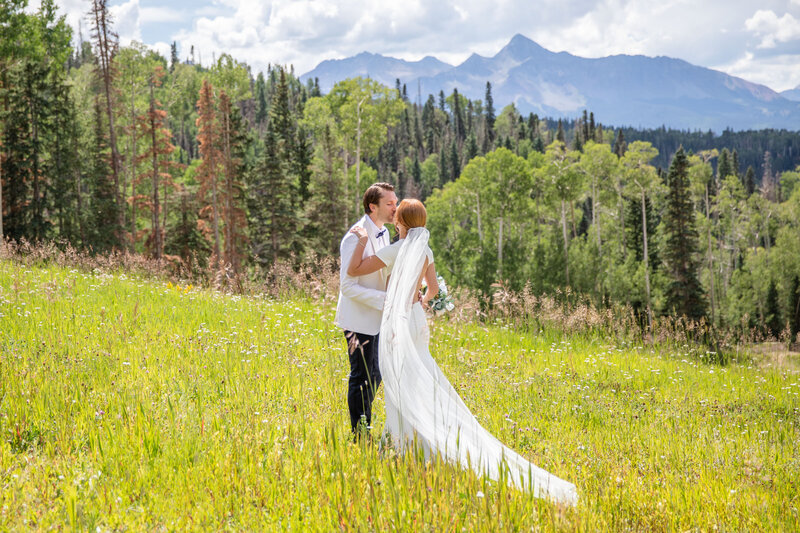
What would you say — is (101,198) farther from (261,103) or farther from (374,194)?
(261,103)

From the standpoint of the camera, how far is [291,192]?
38.8 m

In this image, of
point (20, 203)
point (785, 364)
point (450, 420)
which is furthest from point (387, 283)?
point (20, 203)

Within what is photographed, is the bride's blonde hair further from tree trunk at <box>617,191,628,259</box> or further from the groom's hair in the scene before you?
tree trunk at <box>617,191,628,259</box>

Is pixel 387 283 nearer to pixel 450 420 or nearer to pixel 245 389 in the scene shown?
pixel 450 420

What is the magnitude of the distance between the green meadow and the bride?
207 mm

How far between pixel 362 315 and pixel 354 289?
234mm

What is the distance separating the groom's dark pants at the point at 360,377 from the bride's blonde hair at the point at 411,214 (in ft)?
3.22

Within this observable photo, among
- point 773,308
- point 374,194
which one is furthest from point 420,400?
point 773,308

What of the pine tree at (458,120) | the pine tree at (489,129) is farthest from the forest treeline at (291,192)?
the pine tree at (458,120)

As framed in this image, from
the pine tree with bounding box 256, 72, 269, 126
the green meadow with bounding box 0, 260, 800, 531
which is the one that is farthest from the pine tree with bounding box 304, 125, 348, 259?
the pine tree with bounding box 256, 72, 269, 126

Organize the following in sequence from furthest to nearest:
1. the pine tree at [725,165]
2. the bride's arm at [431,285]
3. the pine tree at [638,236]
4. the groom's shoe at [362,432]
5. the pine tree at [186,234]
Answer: the pine tree at [725,165], the pine tree at [638,236], the pine tree at [186,234], the bride's arm at [431,285], the groom's shoe at [362,432]

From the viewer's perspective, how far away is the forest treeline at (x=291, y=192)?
97.6 feet

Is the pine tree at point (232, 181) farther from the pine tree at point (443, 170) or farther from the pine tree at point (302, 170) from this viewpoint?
the pine tree at point (443, 170)

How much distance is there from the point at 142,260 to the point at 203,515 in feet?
35.8
